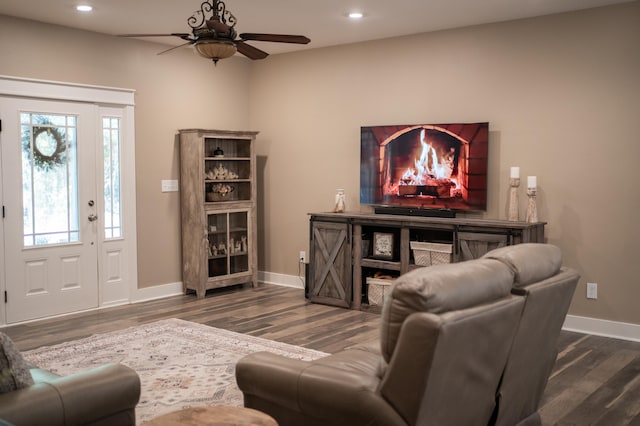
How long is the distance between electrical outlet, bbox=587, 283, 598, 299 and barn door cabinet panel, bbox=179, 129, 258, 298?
3586 mm

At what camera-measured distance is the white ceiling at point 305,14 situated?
203 inches

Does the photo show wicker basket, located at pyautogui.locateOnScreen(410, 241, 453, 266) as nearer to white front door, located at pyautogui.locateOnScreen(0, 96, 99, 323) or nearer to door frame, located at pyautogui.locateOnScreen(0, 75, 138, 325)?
door frame, located at pyautogui.locateOnScreen(0, 75, 138, 325)

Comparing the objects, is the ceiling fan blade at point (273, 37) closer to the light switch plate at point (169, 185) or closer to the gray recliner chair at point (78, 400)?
the gray recliner chair at point (78, 400)

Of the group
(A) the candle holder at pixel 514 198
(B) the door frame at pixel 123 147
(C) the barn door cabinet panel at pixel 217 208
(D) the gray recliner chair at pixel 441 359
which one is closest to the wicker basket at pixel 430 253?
(A) the candle holder at pixel 514 198

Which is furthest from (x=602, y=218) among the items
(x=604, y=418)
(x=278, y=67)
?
(x=278, y=67)

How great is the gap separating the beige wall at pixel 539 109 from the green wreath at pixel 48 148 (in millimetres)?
2675

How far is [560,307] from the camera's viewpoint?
3.07 m

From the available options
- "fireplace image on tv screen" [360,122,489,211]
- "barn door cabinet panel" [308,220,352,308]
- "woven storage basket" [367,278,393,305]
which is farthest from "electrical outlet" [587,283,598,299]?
"barn door cabinet panel" [308,220,352,308]

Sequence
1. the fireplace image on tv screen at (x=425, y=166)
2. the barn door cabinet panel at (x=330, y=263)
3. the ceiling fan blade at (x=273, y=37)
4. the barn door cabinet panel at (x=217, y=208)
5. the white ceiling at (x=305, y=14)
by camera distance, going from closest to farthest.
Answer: the ceiling fan blade at (x=273, y=37), the white ceiling at (x=305, y=14), the fireplace image on tv screen at (x=425, y=166), the barn door cabinet panel at (x=330, y=263), the barn door cabinet panel at (x=217, y=208)

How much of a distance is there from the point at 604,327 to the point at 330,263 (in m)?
2.56

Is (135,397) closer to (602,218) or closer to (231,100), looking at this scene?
(602,218)

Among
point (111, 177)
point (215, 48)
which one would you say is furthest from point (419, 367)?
point (111, 177)

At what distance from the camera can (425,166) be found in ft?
20.2

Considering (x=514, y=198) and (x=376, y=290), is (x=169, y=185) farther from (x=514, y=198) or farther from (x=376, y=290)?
(x=514, y=198)
